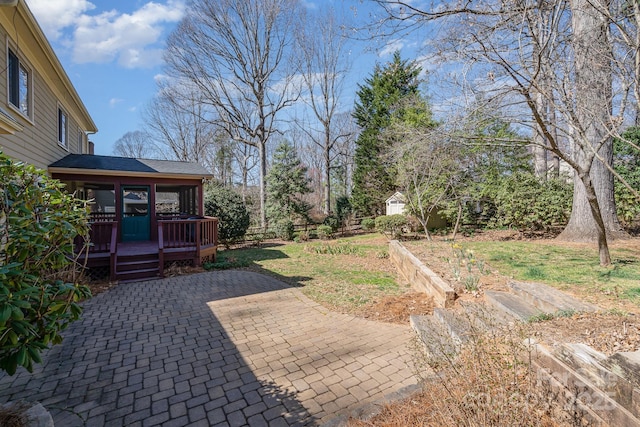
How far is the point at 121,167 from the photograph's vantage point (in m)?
9.50

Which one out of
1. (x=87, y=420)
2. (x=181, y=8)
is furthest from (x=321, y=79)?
(x=87, y=420)

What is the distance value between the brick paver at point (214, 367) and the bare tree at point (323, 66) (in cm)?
1450

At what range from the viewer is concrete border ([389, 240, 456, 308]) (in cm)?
452

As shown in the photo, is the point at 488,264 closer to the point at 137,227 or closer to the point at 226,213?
the point at 226,213

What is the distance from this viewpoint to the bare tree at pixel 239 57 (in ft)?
54.0

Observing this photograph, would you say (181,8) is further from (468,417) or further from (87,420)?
(468,417)

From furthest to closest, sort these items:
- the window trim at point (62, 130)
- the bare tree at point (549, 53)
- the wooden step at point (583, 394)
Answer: the window trim at point (62, 130), the bare tree at point (549, 53), the wooden step at point (583, 394)

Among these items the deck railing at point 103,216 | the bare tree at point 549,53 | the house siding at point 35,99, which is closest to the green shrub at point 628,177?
the bare tree at point 549,53

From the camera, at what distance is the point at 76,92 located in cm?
915

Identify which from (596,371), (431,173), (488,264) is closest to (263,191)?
(431,173)

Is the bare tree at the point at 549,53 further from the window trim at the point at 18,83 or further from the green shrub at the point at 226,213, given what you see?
the green shrub at the point at 226,213

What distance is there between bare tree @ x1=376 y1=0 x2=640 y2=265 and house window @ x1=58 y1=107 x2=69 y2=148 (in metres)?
10.4

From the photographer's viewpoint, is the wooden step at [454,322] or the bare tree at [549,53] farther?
the bare tree at [549,53]

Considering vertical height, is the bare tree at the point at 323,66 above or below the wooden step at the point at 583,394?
above
